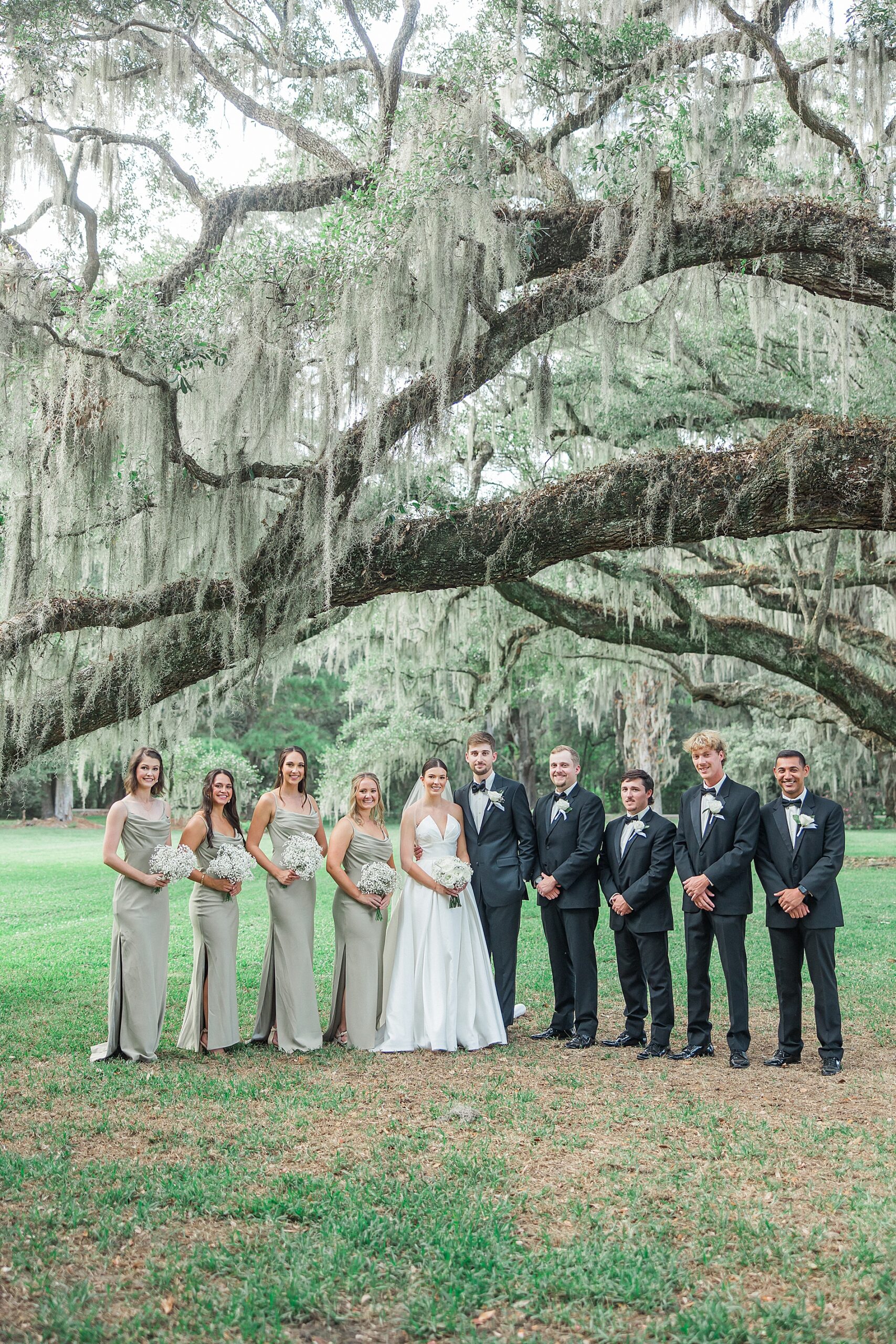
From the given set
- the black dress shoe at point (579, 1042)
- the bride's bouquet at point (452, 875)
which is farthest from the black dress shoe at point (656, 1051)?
the bride's bouquet at point (452, 875)

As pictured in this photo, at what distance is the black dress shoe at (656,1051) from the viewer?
235 inches

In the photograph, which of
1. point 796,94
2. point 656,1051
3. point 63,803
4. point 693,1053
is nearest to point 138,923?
point 656,1051

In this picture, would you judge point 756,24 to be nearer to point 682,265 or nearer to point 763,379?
point 682,265

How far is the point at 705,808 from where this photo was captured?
19.7 feet

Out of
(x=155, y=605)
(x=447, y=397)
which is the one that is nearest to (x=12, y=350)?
(x=155, y=605)

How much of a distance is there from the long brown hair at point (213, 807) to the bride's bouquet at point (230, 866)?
10cm

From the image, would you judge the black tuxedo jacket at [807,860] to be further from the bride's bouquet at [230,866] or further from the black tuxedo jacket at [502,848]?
the bride's bouquet at [230,866]

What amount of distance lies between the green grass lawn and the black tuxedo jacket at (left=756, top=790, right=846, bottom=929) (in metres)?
0.80

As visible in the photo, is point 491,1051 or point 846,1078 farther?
point 491,1051

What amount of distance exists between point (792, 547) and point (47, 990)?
7.51 metres

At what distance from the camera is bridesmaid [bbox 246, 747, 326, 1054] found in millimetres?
6168

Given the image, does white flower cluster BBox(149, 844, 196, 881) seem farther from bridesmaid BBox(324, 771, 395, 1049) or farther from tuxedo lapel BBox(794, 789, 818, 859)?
tuxedo lapel BBox(794, 789, 818, 859)

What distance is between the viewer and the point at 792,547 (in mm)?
10117

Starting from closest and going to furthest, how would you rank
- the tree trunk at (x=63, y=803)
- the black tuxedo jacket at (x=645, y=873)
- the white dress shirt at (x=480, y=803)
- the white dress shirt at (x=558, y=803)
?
the black tuxedo jacket at (x=645, y=873)
the white dress shirt at (x=558, y=803)
the white dress shirt at (x=480, y=803)
the tree trunk at (x=63, y=803)
